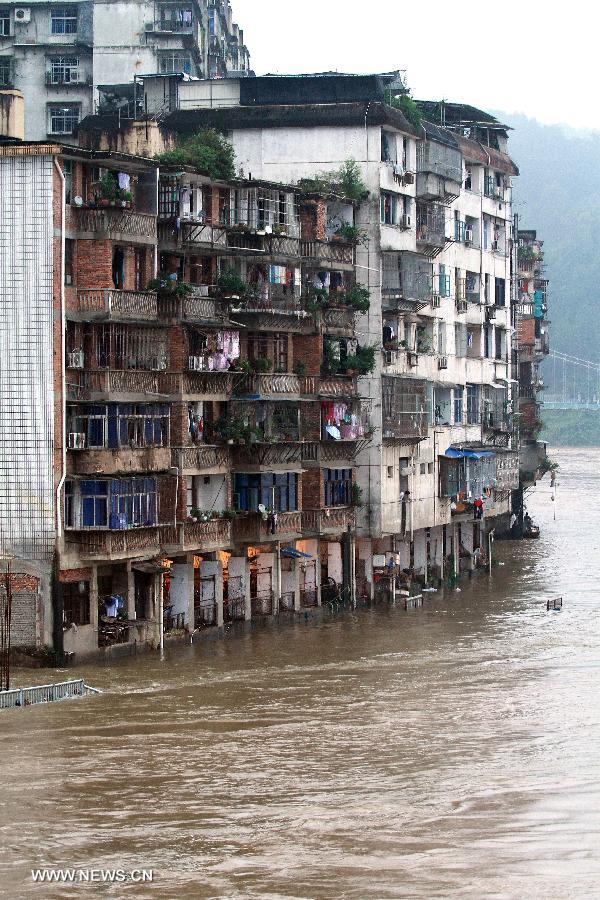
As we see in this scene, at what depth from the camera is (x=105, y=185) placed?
5991 centimetres

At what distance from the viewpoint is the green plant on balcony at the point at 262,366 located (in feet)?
222

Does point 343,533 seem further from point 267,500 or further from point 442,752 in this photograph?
point 442,752

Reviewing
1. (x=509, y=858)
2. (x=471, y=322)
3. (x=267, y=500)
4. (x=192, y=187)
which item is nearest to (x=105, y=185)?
(x=192, y=187)

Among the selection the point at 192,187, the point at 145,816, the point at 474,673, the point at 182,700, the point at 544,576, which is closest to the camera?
the point at 145,816

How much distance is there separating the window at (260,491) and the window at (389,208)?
13.5 metres

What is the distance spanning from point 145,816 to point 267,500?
93.9ft

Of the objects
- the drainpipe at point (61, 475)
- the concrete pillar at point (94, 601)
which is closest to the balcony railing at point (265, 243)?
the drainpipe at point (61, 475)

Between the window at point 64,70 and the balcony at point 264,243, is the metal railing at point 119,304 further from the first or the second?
the window at point 64,70

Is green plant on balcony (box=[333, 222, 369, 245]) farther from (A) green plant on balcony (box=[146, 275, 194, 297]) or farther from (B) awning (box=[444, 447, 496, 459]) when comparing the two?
(B) awning (box=[444, 447, 496, 459])

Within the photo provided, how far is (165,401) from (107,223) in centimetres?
638

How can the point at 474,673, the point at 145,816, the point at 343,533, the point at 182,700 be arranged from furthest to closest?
the point at 343,533 < the point at 474,673 < the point at 182,700 < the point at 145,816

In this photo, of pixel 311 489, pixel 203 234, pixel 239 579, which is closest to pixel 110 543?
pixel 239 579

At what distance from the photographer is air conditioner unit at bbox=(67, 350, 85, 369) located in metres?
58.6

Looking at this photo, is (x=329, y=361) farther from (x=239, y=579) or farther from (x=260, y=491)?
(x=239, y=579)
